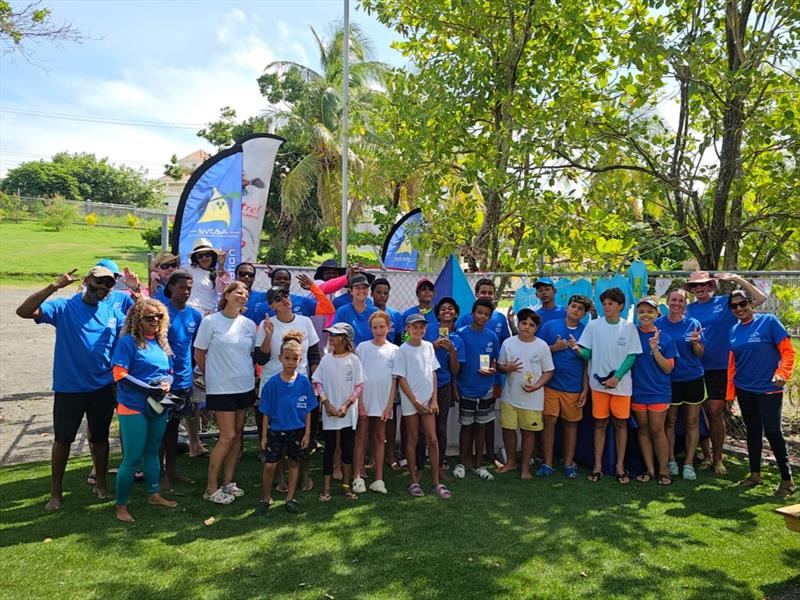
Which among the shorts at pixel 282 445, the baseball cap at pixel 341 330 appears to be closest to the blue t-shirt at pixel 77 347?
the shorts at pixel 282 445

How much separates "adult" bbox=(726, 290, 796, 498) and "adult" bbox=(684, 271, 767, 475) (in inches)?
13.9

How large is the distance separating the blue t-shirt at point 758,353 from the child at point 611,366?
99 cm

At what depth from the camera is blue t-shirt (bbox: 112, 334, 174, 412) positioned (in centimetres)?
470

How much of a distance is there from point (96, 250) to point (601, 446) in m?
37.1

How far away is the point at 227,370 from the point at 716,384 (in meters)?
5.16

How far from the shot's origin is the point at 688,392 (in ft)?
20.7

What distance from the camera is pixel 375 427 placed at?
580cm

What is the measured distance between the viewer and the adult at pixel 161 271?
6.00m

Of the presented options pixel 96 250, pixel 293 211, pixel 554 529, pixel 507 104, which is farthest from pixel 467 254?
pixel 96 250

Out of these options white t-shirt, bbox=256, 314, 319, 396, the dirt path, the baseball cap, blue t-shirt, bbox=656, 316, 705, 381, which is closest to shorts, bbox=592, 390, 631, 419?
blue t-shirt, bbox=656, 316, 705, 381

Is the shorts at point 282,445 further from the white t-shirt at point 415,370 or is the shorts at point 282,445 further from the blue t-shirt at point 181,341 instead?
the white t-shirt at point 415,370

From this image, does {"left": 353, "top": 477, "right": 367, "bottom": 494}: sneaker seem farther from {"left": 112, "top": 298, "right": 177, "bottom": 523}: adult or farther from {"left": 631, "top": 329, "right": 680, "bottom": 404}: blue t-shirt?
{"left": 631, "top": 329, "right": 680, "bottom": 404}: blue t-shirt

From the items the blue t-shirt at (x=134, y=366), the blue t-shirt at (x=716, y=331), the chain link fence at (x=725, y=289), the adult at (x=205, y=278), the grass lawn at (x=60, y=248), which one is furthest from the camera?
the grass lawn at (x=60, y=248)

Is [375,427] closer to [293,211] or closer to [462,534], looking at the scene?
[462,534]
